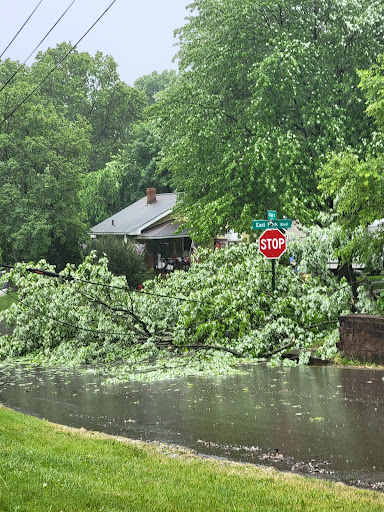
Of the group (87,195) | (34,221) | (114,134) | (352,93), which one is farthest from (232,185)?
(114,134)

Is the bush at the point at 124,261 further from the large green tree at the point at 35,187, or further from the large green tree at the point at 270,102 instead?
the large green tree at the point at 270,102

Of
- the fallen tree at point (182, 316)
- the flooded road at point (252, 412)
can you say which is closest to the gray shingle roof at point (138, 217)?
the fallen tree at point (182, 316)

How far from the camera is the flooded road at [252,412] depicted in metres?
7.64

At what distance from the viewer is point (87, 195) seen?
58.5 meters

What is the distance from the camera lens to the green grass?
17.6ft

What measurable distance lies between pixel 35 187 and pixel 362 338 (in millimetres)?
28352

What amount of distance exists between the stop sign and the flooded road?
275 cm

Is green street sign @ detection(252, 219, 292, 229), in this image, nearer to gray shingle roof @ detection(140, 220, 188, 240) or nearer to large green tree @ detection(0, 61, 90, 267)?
large green tree @ detection(0, 61, 90, 267)

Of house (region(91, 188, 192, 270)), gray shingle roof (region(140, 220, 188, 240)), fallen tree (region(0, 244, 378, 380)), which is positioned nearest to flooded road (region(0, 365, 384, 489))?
fallen tree (region(0, 244, 378, 380))

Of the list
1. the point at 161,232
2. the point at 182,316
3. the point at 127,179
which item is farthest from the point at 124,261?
the point at 127,179

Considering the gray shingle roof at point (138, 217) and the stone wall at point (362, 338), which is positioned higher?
the gray shingle roof at point (138, 217)

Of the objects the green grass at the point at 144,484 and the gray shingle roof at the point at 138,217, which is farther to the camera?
the gray shingle roof at the point at 138,217

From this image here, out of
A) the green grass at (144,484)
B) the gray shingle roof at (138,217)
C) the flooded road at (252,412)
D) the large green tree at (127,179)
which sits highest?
the large green tree at (127,179)

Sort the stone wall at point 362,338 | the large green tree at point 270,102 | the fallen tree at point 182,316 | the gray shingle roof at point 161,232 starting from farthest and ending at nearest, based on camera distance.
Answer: the gray shingle roof at point 161,232, the large green tree at point 270,102, the fallen tree at point 182,316, the stone wall at point 362,338
